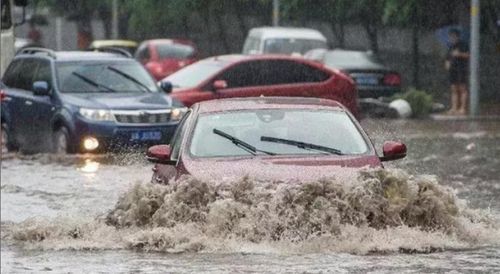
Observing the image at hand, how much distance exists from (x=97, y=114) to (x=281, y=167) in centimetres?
1024

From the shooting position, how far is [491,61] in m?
40.2

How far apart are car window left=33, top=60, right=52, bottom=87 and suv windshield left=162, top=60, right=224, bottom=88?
9.95 feet

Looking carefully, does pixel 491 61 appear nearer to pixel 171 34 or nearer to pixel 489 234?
pixel 171 34

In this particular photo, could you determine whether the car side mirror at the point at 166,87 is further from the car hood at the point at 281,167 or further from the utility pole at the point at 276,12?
the utility pole at the point at 276,12

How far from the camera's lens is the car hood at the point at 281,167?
12406 mm

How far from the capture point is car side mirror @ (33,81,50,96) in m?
23.5

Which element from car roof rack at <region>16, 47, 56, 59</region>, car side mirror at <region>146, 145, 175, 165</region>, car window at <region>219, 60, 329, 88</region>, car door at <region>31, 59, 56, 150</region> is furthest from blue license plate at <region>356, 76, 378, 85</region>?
car side mirror at <region>146, 145, 175, 165</region>

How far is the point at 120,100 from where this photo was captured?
23016mm

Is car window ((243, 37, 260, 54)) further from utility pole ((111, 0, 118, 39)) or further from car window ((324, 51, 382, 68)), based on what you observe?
utility pole ((111, 0, 118, 39))

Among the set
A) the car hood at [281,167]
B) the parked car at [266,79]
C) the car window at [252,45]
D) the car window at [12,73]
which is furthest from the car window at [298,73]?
the car hood at [281,167]

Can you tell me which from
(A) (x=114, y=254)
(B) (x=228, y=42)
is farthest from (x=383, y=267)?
(B) (x=228, y=42)

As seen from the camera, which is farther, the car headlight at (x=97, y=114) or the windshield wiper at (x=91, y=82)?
the windshield wiper at (x=91, y=82)

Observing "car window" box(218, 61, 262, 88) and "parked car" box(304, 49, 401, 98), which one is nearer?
"car window" box(218, 61, 262, 88)

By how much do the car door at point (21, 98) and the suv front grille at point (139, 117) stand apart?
2.26 meters
